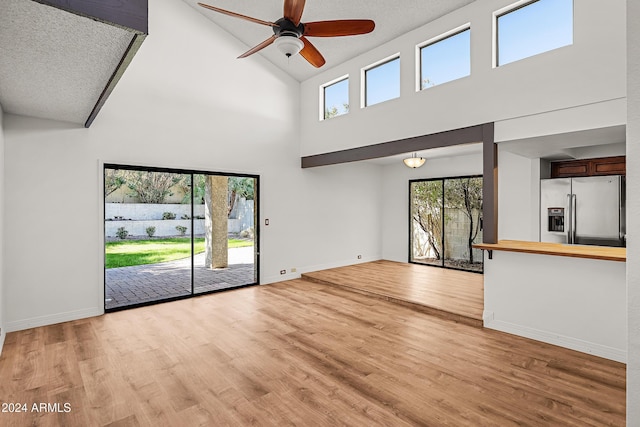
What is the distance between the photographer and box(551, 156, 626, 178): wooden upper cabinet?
4.80 m

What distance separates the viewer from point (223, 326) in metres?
4.12

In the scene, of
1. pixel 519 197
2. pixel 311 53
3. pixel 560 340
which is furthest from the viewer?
pixel 519 197

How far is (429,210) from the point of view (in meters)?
7.95

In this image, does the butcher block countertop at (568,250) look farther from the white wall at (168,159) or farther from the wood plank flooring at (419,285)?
the white wall at (168,159)

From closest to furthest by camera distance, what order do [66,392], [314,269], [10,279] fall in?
[66,392]
[10,279]
[314,269]

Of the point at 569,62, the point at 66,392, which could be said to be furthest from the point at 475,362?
the point at 66,392

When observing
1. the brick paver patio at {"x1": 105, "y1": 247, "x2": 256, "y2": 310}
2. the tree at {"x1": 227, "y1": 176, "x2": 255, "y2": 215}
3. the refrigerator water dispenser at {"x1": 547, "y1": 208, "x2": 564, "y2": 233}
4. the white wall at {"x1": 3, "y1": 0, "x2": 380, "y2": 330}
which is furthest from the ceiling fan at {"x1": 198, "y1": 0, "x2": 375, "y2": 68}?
the refrigerator water dispenser at {"x1": 547, "y1": 208, "x2": 564, "y2": 233}

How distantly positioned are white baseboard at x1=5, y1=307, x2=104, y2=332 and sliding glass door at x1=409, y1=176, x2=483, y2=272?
6.52 m

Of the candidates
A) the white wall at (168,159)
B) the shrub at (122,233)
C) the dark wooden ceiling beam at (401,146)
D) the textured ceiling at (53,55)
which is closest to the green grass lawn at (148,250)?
the shrub at (122,233)

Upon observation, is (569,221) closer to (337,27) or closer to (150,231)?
(337,27)

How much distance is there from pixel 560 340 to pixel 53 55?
5142mm

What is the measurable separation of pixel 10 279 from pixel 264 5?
198 inches

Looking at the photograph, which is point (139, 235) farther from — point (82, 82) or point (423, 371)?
point (423, 371)

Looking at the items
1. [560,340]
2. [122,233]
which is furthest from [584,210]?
[122,233]
